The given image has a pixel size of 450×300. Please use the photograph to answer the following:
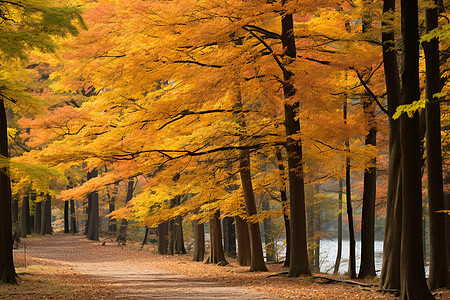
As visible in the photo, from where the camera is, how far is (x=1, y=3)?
9.69 metres

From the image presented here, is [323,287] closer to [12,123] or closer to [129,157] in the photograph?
[129,157]

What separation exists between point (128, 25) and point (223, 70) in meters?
2.86

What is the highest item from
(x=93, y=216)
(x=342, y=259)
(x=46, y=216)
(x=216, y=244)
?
(x=93, y=216)

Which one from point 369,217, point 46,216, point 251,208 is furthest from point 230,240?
point 46,216

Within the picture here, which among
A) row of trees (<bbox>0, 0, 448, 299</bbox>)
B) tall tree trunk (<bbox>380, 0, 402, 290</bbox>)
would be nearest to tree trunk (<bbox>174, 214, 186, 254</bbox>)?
row of trees (<bbox>0, 0, 448, 299</bbox>)

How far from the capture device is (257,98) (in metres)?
14.2

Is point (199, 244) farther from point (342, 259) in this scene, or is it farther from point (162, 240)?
point (342, 259)

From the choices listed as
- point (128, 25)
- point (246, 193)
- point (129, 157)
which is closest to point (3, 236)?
point (129, 157)

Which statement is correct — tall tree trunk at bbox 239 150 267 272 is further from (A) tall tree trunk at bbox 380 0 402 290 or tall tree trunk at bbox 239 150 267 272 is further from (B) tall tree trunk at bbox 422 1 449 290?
(B) tall tree trunk at bbox 422 1 449 290

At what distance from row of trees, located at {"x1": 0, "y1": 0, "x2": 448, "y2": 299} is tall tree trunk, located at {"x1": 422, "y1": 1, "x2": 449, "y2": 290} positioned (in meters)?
0.02

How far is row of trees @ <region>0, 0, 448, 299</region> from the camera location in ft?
33.4

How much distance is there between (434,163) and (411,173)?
2.14 metres

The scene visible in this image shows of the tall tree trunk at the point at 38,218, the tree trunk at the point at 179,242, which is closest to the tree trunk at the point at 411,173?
the tree trunk at the point at 179,242

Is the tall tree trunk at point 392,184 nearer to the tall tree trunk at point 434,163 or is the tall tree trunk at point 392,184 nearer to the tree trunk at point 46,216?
the tall tree trunk at point 434,163
